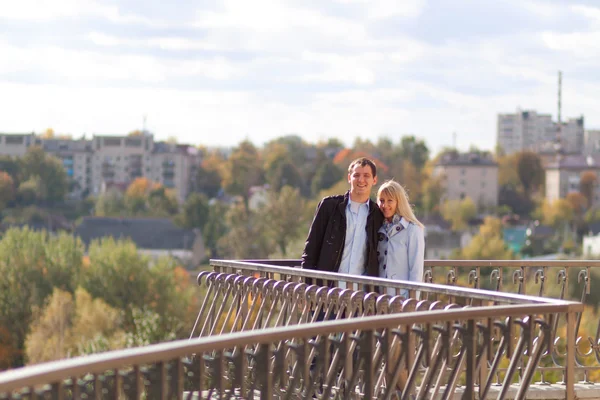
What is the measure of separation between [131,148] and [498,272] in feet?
621

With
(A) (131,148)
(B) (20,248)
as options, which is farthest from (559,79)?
(A) (131,148)

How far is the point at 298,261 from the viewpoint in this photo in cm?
918

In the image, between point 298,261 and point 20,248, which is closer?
point 298,261

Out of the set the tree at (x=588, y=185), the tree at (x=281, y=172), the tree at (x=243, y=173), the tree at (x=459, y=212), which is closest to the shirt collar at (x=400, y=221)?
the tree at (x=281, y=172)

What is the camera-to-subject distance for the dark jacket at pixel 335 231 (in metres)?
7.93

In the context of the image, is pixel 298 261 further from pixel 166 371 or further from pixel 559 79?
pixel 559 79

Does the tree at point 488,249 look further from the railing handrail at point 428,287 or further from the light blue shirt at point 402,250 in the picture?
the railing handrail at point 428,287

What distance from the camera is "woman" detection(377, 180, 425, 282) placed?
25.5ft

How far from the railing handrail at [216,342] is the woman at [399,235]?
2244 millimetres

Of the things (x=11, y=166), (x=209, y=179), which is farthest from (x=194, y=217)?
(x=209, y=179)

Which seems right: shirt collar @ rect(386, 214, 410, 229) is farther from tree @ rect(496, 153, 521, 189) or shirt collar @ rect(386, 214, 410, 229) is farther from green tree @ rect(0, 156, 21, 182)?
tree @ rect(496, 153, 521, 189)

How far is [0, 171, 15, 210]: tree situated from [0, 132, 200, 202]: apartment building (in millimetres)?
36743

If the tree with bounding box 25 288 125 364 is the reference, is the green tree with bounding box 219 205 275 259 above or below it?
above

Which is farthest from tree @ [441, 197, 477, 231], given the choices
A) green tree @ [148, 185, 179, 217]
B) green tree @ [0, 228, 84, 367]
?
green tree @ [0, 228, 84, 367]
